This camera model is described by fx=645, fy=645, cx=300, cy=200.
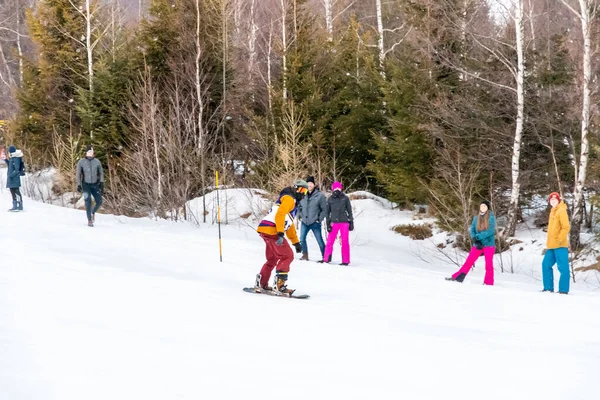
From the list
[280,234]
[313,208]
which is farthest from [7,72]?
[280,234]

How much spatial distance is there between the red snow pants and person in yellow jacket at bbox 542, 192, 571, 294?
4.86m

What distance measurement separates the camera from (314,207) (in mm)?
14203

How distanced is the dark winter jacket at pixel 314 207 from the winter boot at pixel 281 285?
4.67m

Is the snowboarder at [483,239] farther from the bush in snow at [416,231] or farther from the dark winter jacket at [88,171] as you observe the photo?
the dark winter jacket at [88,171]

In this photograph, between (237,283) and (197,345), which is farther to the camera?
(237,283)

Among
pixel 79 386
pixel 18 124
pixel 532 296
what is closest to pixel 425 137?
pixel 532 296

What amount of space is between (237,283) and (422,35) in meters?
13.3

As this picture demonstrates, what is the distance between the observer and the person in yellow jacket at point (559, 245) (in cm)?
1129

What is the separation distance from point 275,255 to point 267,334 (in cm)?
276

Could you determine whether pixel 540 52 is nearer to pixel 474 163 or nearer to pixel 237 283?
pixel 474 163

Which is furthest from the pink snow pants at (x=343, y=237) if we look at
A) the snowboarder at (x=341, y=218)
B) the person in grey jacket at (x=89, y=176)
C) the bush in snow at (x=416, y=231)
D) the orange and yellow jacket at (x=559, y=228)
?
the bush in snow at (x=416, y=231)

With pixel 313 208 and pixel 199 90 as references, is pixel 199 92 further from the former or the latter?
pixel 313 208

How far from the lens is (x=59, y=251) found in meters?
12.3

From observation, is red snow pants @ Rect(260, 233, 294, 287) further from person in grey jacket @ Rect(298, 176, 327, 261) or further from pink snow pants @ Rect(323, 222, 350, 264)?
person in grey jacket @ Rect(298, 176, 327, 261)
